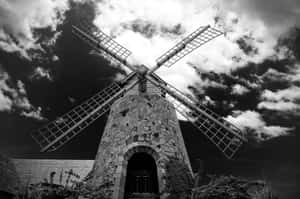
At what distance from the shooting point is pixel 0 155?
1477 cm

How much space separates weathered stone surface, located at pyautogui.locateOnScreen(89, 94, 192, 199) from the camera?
8.76 m

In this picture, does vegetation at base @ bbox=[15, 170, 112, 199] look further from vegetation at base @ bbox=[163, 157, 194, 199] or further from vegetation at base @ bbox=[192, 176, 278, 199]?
vegetation at base @ bbox=[192, 176, 278, 199]

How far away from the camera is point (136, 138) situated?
371 inches

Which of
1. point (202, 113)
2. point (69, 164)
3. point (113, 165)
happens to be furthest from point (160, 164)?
point (69, 164)

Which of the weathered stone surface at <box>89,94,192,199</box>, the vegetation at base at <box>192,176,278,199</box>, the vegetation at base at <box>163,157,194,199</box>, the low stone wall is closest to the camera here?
the vegetation at base at <box>192,176,278,199</box>

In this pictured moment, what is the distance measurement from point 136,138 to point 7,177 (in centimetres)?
955

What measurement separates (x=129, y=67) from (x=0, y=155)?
34.9 feet

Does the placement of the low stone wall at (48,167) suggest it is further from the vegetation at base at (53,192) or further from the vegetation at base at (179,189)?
the vegetation at base at (53,192)

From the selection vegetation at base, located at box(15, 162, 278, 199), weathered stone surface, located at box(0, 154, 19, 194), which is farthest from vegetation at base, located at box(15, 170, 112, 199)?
weathered stone surface, located at box(0, 154, 19, 194)

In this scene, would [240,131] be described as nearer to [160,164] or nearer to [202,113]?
[202,113]

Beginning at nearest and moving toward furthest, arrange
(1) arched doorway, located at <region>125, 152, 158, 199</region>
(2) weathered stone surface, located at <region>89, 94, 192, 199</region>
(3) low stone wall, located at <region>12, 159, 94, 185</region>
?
1. (2) weathered stone surface, located at <region>89, 94, 192, 199</region>
2. (1) arched doorway, located at <region>125, 152, 158, 199</region>
3. (3) low stone wall, located at <region>12, 159, 94, 185</region>

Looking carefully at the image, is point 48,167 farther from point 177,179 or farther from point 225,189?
point 225,189

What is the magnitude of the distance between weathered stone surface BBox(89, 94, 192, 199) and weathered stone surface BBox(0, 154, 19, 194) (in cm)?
650

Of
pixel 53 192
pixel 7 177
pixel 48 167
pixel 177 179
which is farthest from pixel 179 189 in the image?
pixel 48 167
